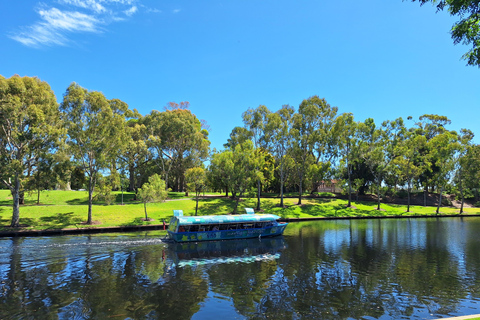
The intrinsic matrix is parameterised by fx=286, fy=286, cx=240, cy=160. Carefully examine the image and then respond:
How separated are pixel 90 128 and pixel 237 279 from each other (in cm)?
3619

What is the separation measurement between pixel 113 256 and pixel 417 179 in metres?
92.6

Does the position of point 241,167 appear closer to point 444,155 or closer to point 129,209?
point 129,209

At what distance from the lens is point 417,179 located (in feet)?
295

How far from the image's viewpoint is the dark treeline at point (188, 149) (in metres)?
41.5

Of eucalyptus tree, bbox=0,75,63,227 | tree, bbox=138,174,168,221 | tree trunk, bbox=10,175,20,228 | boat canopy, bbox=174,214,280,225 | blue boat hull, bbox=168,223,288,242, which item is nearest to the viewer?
blue boat hull, bbox=168,223,288,242

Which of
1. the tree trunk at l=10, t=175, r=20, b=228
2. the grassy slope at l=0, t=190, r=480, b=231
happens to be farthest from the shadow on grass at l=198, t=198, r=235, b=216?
the tree trunk at l=10, t=175, r=20, b=228

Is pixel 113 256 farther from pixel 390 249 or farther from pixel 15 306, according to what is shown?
pixel 390 249

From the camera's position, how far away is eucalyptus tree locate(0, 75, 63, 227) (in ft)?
128

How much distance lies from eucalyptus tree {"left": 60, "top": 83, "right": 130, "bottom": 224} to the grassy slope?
4.75 meters

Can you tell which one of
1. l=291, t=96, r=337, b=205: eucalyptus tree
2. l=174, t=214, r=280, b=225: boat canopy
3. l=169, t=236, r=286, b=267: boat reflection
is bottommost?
l=169, t=236, r=286, b=267: boat reflection

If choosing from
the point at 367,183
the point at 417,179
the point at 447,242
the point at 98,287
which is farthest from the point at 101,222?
the point at 417,179

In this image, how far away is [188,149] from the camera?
79.9m

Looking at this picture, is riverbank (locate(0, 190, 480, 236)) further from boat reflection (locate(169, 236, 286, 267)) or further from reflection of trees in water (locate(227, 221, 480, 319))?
reflection of trees in water (locate(227, 221, 480, 319))

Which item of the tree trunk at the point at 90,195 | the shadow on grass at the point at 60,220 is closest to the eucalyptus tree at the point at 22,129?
the shadow on grass at the point at 60,220
